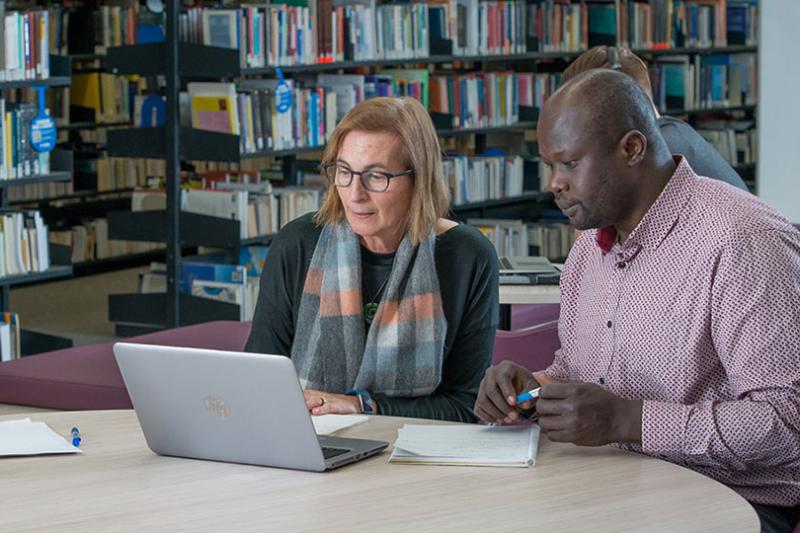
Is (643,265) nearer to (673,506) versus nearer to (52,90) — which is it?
(673,506)

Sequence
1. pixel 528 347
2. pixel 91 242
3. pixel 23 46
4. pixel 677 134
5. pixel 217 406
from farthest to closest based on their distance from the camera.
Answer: pixel 91 242
pixel 23 46
pixel 677 134
pixel 528 347
pixel 217 406

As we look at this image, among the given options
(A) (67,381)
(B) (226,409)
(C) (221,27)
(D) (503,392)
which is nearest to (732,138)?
(C) (221,27)

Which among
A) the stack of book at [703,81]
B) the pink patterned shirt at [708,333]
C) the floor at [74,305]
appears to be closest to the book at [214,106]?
the floor at [74,305]

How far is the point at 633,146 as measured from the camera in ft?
7.29

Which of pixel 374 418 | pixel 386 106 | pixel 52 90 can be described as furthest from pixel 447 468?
pixel 52 90

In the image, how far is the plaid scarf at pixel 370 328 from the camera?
282 centimetres

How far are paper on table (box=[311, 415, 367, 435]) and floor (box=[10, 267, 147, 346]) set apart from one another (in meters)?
4.88

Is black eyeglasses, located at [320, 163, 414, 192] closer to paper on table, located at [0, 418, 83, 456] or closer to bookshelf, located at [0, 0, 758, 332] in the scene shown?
paper on table, located at [0, 418, 83, 456]

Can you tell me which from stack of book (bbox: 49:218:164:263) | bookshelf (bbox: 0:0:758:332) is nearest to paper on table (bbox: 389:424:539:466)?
bookshelf (bbox: 0:0:758:332)

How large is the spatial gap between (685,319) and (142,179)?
771 cm

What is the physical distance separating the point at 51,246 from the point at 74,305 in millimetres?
1837

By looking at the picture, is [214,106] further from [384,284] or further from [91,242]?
[384,284]

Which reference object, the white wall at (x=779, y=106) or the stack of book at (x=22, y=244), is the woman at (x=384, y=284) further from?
the white wall at (x=779, y=106)

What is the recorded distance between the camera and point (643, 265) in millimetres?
2279
